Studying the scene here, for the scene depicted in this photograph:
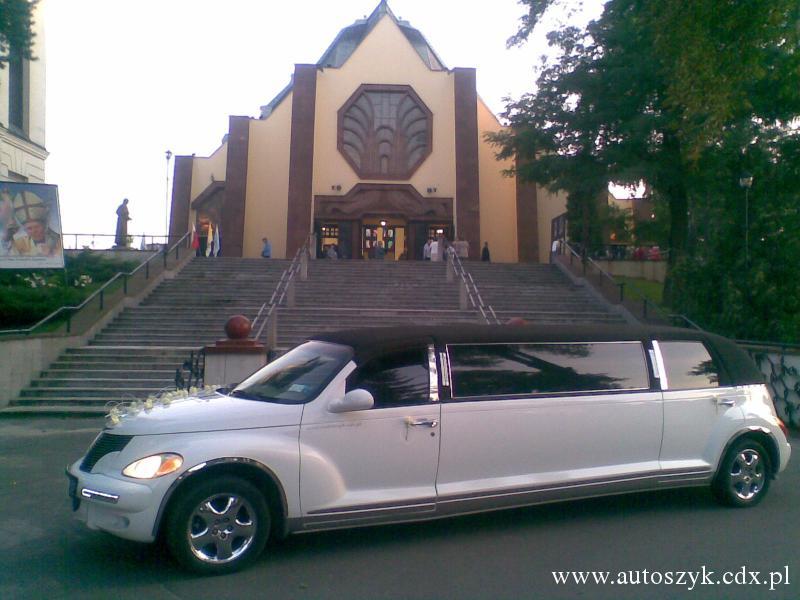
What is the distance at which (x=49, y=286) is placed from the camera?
804 inches

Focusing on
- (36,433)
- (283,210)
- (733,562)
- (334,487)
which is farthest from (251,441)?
(283,210)

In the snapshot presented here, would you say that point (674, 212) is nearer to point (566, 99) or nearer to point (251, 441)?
point (566, 99)

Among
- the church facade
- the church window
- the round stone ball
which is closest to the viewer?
the round stone ball

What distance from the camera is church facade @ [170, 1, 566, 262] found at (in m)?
39.7

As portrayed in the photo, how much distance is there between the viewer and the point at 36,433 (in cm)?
1218

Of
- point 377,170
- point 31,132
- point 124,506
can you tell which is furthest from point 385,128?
point 124,506

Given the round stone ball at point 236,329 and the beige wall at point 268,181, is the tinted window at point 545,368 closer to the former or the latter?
the round stone ball at point 236,329

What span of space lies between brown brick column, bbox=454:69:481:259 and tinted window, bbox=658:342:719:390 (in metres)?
31.1

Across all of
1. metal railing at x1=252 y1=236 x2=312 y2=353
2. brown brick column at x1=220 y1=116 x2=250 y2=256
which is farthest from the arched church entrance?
metal railing at x1=252 y1=236 x2=312 y2=353

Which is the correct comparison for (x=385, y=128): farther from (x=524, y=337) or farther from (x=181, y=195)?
(x=524, y=337)

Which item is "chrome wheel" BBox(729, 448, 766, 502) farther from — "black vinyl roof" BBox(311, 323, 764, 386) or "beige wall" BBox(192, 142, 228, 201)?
"beige wall" BBox(192, 142, 228, 201)

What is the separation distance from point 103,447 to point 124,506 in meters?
0.64

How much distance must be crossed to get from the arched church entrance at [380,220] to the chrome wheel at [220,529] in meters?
34.1

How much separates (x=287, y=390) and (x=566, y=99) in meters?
21.5
